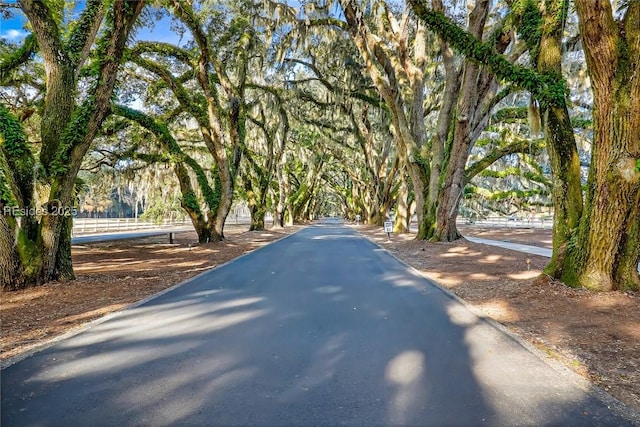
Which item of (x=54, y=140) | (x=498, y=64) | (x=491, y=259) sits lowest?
(x=491, y=259)

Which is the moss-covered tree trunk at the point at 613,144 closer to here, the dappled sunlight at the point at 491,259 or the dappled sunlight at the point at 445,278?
the dappled sunlight at the point at 445,278

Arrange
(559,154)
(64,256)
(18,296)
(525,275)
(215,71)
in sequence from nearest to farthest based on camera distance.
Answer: (18,296)
(559,154)
(64,256)
(525,275)
(215,71)

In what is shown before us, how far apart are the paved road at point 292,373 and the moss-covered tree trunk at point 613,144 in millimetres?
2955

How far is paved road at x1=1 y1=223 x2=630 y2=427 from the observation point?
2.91 meters

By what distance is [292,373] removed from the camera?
11.9ft

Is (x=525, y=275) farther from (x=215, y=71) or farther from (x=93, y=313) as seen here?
(x=215, y=71)

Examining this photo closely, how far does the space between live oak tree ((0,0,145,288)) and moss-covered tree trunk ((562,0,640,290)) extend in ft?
29.7

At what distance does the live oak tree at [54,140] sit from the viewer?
7.68 meters

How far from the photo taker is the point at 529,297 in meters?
6.75

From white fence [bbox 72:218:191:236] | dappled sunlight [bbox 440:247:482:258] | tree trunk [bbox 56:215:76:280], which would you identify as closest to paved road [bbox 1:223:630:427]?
tree trunk [bbox 56:215:76:280]

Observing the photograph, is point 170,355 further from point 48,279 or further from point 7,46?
point 7,46

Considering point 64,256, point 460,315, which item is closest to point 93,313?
point 64,256

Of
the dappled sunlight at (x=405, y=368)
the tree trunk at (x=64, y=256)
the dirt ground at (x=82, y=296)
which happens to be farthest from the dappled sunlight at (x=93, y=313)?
the dappled sunlight at (x=405, y=368)

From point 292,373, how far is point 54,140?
7743mm
